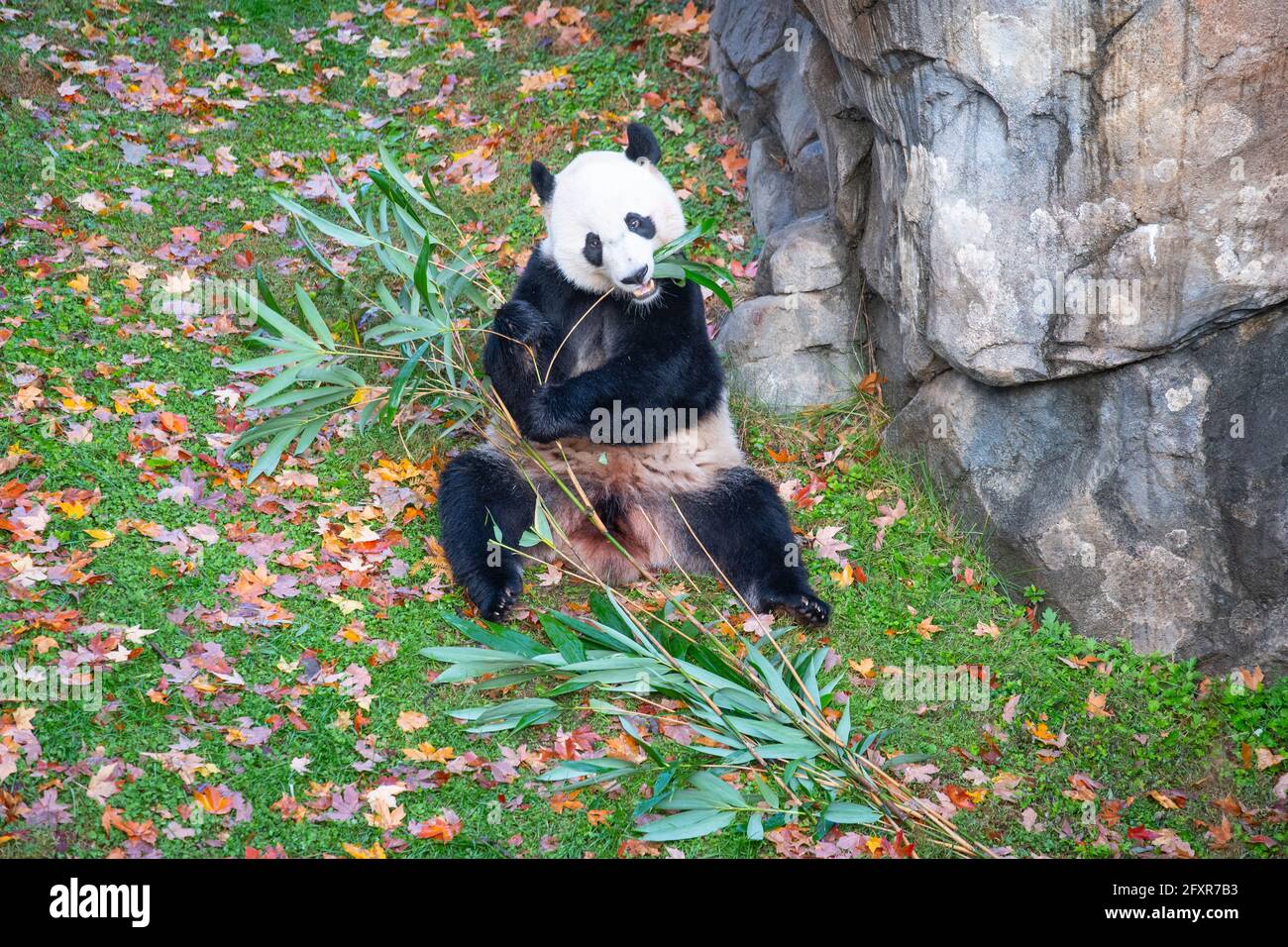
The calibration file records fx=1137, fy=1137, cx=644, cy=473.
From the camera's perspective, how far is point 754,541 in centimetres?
585

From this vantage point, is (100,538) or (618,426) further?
(618,426)

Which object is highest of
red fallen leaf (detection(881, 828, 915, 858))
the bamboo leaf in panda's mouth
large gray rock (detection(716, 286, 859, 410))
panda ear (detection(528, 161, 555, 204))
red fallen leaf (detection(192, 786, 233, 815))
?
panda ear (detection(528, 161, 555, 204))

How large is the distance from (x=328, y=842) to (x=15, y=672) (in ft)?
4.97

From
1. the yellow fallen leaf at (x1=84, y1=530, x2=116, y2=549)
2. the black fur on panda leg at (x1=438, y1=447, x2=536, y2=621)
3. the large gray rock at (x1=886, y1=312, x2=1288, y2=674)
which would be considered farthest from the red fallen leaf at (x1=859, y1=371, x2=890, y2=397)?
the yellow fallen leaf at (x1=84, y1=530, x2=116, y2=549)

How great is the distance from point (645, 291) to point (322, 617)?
2208 mm

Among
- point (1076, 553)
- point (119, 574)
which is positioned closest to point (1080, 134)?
point (1076, 553)

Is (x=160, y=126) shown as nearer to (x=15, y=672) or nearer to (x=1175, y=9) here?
(x=15, y=672)

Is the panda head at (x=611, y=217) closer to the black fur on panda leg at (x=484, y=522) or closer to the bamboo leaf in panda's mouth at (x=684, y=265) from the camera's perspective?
the bamboo leaf in panda's mouth at (x=684, y=265)

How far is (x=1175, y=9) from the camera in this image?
4703 mm

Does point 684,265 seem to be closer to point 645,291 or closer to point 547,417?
point 645,291

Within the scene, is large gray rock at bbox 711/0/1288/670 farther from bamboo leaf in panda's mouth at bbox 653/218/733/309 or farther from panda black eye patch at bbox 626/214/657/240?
panda black eye patch at bbox 626/214/657/240

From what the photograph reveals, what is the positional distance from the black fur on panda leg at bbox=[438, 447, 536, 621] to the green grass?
0.19 meters

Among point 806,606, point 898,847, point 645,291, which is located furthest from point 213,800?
point 645,291

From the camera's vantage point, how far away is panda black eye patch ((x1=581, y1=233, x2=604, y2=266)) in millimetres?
5734
